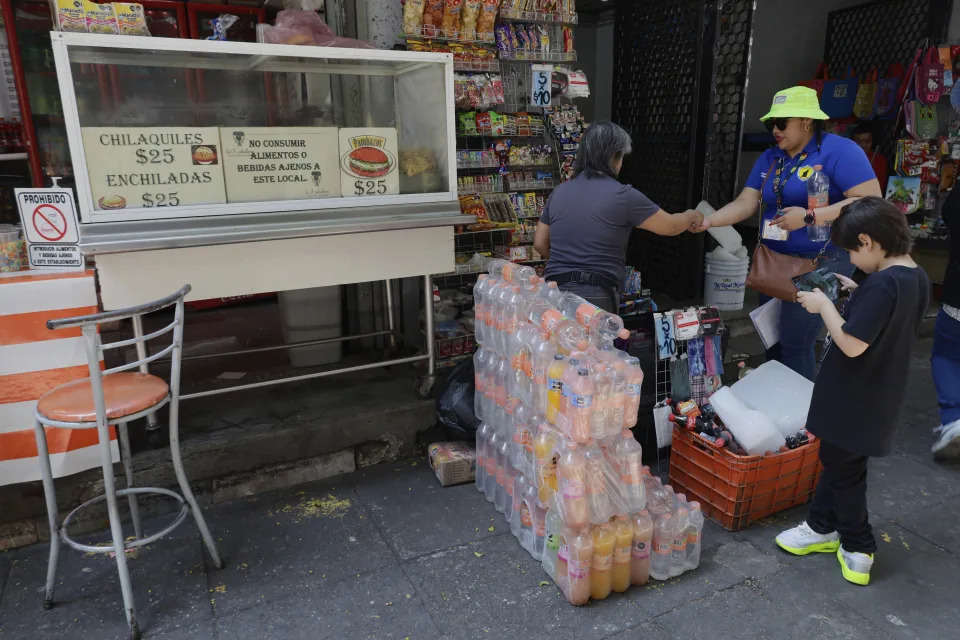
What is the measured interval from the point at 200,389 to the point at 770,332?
330cm

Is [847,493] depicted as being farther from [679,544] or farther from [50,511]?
[50,511]

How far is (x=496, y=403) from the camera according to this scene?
311 centimetres

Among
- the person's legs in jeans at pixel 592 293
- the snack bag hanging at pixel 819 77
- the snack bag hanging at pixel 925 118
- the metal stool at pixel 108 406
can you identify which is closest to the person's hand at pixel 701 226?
the person's legs in jeans at pixel 592 293

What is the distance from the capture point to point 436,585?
2691mm

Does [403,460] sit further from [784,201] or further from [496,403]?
[784,201]

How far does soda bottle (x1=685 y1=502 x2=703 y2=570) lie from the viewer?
2691 mm

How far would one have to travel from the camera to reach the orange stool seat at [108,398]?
2299mm

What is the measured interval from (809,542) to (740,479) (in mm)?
374

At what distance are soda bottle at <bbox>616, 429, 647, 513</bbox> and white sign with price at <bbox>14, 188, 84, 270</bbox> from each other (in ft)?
8.11

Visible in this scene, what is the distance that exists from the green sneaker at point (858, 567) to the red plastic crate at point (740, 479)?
45cm

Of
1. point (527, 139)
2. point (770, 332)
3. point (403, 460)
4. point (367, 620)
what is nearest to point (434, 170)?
point (527, 139)

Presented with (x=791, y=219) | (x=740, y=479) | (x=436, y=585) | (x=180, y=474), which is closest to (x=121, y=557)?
(x=180, y=474)

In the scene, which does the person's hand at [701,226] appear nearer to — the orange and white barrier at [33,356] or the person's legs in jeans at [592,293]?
the person's legs in jeans at [592,293]

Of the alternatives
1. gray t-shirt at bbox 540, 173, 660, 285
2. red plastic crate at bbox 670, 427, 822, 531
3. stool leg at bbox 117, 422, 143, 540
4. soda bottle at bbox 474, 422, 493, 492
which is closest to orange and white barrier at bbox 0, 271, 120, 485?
stool leg at bbox 117, 422, 143, 540
